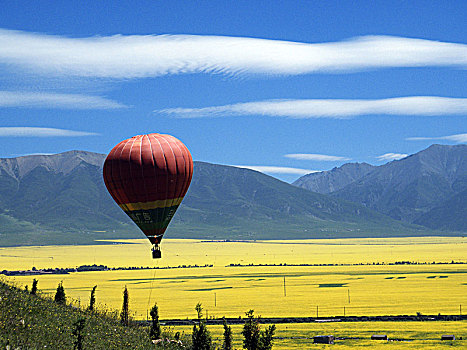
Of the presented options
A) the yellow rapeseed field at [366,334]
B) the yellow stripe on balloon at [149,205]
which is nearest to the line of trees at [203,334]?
the yellow stripe on balloon at [149,205]

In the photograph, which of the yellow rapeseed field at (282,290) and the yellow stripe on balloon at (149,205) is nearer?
the yellow stripe on balloon at (149,205)

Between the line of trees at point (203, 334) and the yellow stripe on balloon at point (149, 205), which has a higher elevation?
the yellow stripe on balloon at point (149, 205)

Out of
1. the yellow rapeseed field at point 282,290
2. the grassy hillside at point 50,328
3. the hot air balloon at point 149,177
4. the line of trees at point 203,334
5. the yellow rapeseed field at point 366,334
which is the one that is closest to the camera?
the line of trees at point 203,334

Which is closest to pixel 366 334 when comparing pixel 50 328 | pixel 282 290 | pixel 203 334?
pixel 203 334

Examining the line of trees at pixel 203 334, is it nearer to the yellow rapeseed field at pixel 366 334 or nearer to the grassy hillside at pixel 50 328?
the grassy hillside at pixel 50 328

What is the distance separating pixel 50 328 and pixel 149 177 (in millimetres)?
11438

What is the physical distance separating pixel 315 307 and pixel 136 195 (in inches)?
2031

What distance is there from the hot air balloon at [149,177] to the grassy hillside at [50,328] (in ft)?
18.4

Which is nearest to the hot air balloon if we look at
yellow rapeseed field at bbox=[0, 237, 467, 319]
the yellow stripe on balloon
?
the yellow stripe on balloon

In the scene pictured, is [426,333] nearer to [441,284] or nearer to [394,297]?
[394,297]

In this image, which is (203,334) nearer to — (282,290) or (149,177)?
(149,177)

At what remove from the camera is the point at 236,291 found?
11488 centimetres

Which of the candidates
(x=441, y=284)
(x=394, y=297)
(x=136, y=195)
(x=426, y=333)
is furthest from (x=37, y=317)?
(x=441, y=284)

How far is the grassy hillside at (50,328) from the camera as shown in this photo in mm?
34438
